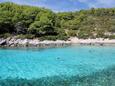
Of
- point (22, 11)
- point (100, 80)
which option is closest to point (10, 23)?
point (22, 11)

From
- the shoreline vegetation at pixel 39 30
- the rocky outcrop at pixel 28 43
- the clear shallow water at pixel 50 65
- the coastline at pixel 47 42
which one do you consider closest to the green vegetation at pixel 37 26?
the shoreline vegetation at pixel 39 30

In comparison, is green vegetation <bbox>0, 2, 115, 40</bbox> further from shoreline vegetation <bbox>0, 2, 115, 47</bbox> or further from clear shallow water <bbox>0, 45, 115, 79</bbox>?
clear shallow water <bbox>0, 45, 115, 79</bbox>

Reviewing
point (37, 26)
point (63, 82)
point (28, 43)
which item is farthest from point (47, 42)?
point (63, 82)

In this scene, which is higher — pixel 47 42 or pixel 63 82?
pixel 63 82

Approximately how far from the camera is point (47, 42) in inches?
2456

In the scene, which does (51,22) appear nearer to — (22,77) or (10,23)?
(10,23)

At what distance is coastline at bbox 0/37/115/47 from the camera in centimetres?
5788

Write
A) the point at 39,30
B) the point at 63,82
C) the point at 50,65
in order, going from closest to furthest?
the point at 63,82
the point at 50,65
the point at 39,30

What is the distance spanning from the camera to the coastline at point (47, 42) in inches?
2279

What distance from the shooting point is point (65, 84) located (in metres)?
18.4

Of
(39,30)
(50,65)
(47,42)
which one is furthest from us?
(39,30)

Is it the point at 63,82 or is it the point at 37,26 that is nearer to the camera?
the point at 63,82

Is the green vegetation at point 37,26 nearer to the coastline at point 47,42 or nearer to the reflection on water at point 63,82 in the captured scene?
the coastline at point 47,42

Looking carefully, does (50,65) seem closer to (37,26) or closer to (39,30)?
(39,30)
